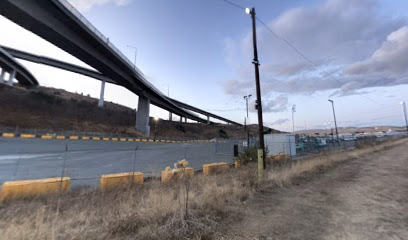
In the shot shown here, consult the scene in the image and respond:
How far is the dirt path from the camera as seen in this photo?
4613mm

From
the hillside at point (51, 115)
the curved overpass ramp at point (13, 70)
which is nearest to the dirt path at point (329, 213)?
the hillside at point (51, 115)

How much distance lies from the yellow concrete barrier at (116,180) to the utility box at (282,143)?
18021mm

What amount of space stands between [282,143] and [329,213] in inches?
744

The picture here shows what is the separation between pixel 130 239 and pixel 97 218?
4.70 feet

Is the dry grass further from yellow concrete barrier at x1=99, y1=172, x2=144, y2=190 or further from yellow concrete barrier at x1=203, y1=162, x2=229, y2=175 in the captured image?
yellow concrete barrier at x1=203, y1=162, x2=229, y2=175

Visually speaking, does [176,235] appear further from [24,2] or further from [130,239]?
[24,2]

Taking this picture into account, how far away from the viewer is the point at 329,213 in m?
5.91

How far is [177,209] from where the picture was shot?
535 cm

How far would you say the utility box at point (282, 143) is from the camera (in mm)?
23516

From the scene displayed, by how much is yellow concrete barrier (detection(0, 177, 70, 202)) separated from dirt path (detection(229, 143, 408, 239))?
22.2 feet

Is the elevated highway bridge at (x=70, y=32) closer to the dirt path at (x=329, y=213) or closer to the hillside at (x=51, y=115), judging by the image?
the hillside at (x=51, y=115)

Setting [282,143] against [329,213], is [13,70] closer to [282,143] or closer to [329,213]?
[282,143]

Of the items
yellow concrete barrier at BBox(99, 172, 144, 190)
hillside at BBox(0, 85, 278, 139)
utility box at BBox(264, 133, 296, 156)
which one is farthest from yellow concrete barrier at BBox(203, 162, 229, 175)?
hillside at BBox(0, 85, 278, 139)

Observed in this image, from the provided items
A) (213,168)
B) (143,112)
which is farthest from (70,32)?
(143,112)
